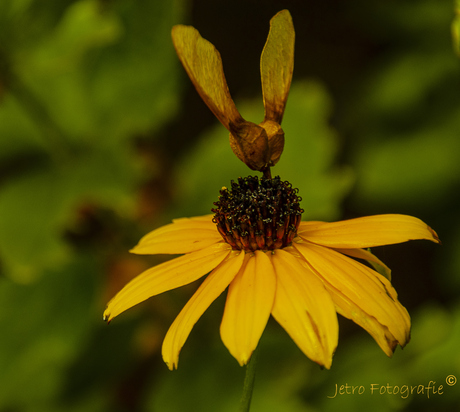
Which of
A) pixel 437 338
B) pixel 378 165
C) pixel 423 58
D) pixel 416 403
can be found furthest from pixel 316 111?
pixel 416 403

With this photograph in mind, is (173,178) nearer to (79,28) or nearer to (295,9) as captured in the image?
(79,28)

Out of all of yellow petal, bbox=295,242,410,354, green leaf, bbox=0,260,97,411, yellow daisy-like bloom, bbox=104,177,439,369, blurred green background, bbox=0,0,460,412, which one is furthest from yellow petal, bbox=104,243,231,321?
green leaf, bbox=0,260,97,411

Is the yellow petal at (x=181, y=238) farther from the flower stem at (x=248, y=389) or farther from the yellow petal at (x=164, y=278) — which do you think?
the flower stem at (x=248, y=389)

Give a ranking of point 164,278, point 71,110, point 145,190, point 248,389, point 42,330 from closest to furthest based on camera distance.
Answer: point 248,389 → point 164,278 → point 42,330 → point 71,110 → point 145,190

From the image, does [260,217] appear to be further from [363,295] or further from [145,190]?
[145,190]

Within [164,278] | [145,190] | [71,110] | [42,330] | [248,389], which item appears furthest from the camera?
[145,190]

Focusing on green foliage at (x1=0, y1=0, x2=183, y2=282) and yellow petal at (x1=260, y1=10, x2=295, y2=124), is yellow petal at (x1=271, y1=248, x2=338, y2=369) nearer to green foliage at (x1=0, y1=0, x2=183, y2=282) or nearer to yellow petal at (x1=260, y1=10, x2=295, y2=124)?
yellow petal at (x1=260, y1=10, x2=295, y2=124)

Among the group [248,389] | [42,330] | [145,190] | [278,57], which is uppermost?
[278,57]

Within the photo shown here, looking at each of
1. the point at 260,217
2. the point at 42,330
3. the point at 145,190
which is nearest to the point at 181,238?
the point at 260,217
